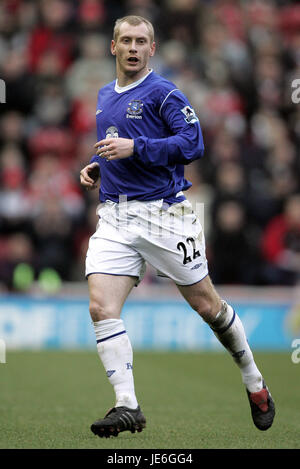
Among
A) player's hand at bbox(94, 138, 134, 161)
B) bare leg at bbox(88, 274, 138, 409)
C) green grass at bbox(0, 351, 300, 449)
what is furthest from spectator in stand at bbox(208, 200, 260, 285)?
player's hand at bbox(94, 138, 134, 161)

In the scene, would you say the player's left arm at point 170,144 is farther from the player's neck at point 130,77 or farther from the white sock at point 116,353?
the white sock at point 116,353

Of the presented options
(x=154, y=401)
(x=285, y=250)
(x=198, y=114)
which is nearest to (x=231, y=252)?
(x=285, y=250)

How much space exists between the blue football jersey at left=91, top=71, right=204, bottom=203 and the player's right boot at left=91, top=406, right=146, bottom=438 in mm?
1291

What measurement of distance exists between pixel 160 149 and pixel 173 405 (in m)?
2.57

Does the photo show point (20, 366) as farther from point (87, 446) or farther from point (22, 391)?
point (87, 446)

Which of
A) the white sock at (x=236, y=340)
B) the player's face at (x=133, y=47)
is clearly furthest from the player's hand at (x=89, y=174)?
the white sock at (x=236, y=340)

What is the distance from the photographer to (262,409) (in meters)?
5.98

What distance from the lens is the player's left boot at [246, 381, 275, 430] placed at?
5.89m

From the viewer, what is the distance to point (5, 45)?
50.9ft

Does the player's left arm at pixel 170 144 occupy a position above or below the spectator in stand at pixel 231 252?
above

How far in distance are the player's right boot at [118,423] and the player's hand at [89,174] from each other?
145cm

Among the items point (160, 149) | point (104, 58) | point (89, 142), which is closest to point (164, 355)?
point (89, 142)

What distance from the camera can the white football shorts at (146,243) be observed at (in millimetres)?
5734

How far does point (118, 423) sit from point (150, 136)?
172 centimetres
